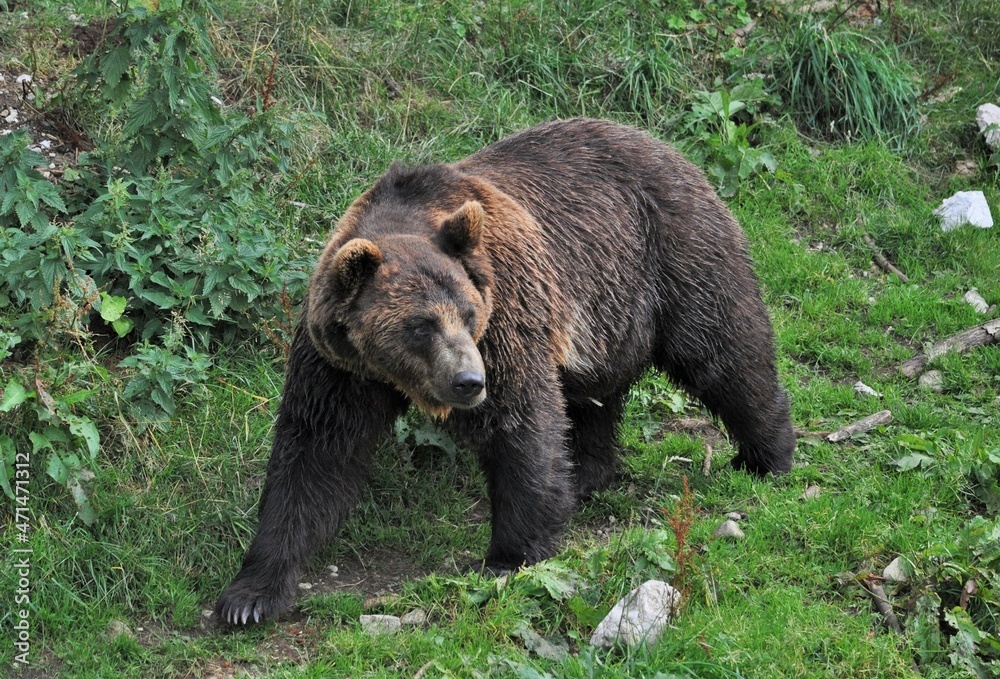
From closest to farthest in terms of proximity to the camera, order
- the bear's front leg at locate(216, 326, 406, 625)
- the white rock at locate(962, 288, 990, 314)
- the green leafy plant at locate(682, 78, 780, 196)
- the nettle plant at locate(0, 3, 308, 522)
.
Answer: the bear's front leg at locate(216, 326, 406, 625), the nettle plant at locate(0, 3, 308, 522), the white rock at locate(962, 288, 990, 314), the green leafy plant at locate(682, 78, 780, 196)

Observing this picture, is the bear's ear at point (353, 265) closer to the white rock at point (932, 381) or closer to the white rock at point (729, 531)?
the white rock at point (729, 531)

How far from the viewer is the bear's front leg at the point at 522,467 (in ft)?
18.2

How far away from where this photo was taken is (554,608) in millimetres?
5281

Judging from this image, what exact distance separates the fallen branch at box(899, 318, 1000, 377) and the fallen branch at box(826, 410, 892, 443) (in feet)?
2.20

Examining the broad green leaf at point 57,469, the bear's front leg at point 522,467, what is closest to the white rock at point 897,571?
the bear's front leg at point 522,467

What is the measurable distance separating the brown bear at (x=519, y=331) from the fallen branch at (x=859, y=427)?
0.44 m

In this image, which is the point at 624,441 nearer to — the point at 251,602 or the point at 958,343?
the point at 958,343

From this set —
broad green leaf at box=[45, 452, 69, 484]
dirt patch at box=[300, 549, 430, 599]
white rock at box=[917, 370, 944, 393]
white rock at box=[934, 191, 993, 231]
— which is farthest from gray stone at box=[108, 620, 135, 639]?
white rock at box=[934, 191, 993, 231]

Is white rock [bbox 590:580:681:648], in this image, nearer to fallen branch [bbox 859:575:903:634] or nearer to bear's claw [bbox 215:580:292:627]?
fallen branch [bbox 859:575:903:634]

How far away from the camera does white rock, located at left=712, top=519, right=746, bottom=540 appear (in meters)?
5.84

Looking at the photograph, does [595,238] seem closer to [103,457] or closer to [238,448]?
[238,448]

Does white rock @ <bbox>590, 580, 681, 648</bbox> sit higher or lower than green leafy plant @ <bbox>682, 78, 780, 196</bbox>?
lower

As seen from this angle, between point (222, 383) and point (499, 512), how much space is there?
1.99m

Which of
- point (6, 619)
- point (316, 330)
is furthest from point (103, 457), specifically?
point (316, 330)
